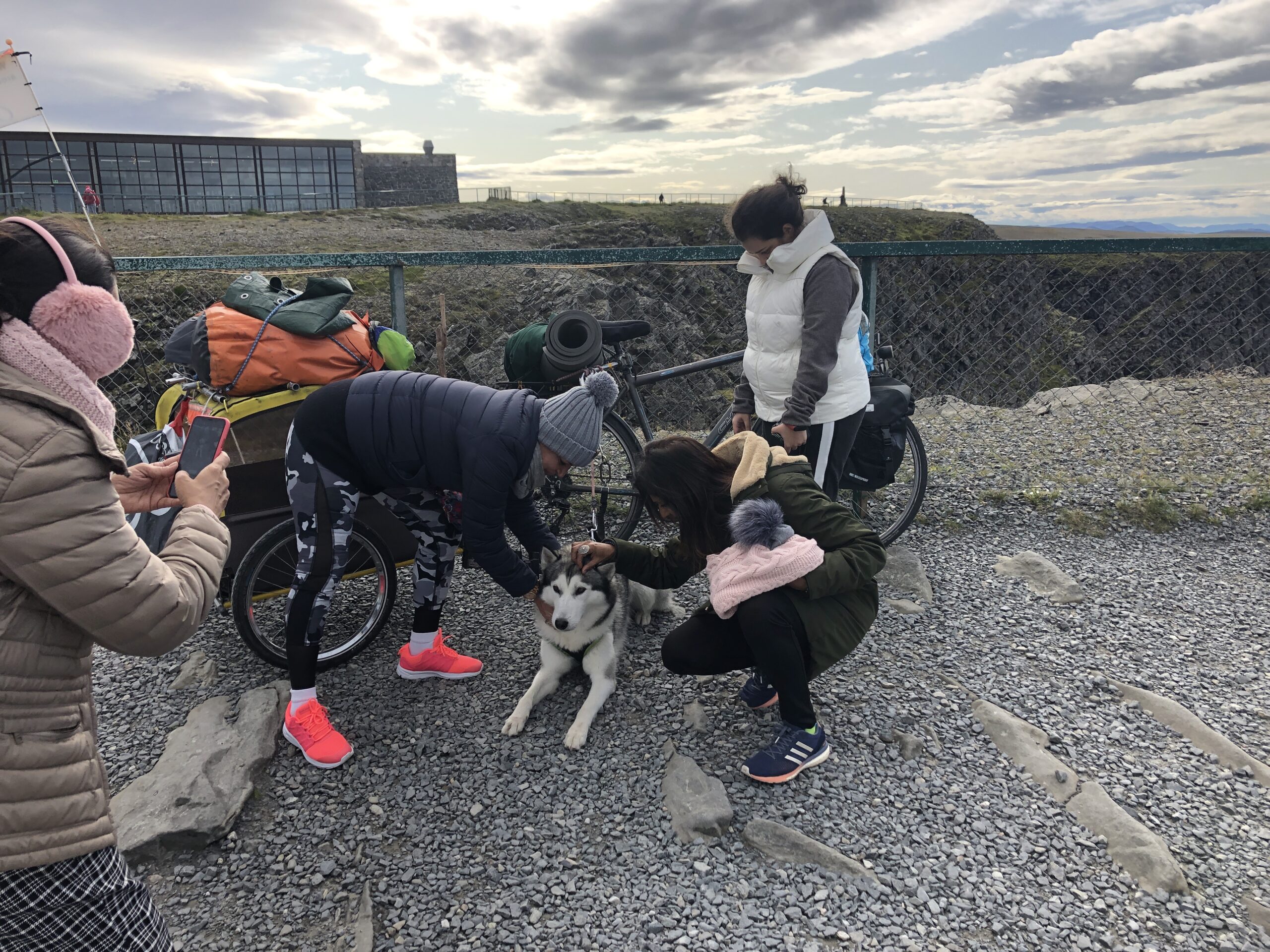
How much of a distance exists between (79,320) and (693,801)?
2.77 m

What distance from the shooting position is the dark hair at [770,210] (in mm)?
3994

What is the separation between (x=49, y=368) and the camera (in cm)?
157

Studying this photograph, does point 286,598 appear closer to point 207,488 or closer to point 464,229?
point 207,488

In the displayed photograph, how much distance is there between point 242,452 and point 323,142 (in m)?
56.9

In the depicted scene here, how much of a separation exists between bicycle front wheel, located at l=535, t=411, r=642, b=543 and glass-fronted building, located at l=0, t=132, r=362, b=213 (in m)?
46.2

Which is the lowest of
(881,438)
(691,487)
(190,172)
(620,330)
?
(881,438)

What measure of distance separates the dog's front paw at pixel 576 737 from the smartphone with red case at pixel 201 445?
2118 millimetres

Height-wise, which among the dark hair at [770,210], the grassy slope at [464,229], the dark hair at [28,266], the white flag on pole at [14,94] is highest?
the grassy slope at [464,229]

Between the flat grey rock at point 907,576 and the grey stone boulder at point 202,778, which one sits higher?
the flat grey rock at point 907,576

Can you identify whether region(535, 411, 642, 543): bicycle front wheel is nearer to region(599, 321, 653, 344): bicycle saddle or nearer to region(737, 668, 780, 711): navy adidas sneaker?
region(599, 321, 653, 344): bicycle saddle

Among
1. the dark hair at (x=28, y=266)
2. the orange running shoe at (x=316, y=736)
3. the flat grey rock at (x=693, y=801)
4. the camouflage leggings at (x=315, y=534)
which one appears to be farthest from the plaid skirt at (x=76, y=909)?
the flat grey rock at (x=693, y=801)

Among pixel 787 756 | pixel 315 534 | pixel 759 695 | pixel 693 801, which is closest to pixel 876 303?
pixel 759 695

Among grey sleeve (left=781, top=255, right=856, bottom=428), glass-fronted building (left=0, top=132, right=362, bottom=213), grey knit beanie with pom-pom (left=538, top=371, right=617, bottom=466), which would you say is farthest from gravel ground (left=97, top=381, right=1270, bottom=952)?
glass-fronted building (left=0, top=132, right=362, bottom=213)

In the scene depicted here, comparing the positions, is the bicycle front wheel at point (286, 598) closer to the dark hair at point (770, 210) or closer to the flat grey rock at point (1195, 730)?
the dark hair at point (770, 210)
